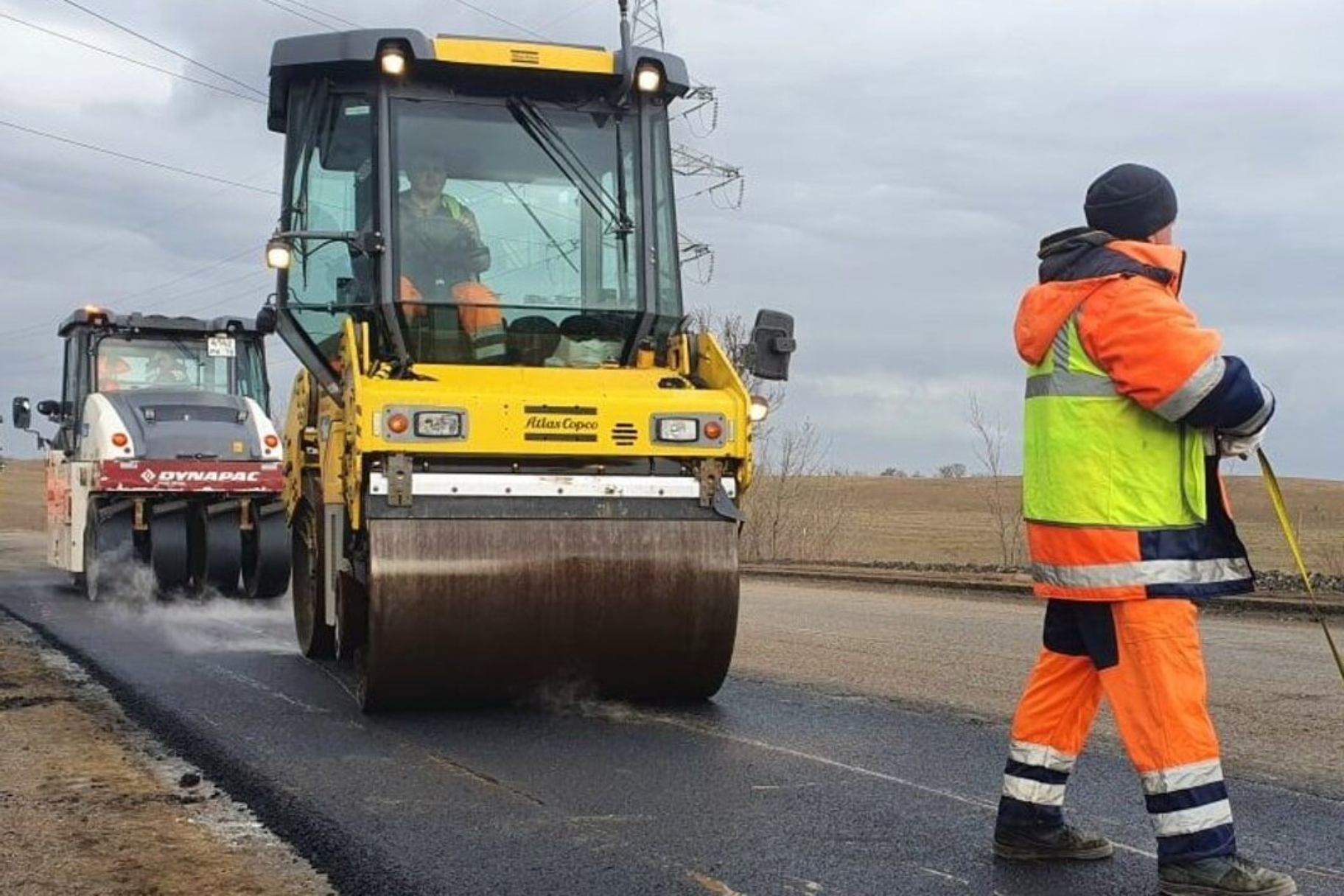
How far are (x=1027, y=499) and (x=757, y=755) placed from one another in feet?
6.61

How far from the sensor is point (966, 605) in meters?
12.5

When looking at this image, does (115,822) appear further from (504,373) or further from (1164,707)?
(1164,707)

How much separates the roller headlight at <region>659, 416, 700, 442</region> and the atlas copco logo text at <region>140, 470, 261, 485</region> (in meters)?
7.26

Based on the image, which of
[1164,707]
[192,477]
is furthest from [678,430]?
[192,477]

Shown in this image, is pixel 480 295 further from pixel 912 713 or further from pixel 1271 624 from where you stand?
pixel 1271 624

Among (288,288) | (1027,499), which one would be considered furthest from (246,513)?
(1027,499)

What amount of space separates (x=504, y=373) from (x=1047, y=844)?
3.48 m

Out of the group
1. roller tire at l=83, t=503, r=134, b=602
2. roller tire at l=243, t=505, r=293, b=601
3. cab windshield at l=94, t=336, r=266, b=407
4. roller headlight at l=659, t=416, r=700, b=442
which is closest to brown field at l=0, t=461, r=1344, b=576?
roller tire at l=243, t=505, r=293, b=601

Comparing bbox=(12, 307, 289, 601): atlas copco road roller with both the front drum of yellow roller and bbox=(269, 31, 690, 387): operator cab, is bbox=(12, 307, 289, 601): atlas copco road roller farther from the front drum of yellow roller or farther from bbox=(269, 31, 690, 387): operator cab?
the front drum of yellow roller

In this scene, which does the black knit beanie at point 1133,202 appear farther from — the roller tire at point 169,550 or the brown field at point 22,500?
the brown field at point 22,500

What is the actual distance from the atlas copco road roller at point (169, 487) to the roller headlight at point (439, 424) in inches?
268

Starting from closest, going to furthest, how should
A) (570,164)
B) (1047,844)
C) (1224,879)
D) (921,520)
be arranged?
(1224,879), (1047,844), (570,164), (921,520)

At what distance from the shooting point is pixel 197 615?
11922 millimetres

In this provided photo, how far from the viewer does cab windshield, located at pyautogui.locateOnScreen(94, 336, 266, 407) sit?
13.9 m
